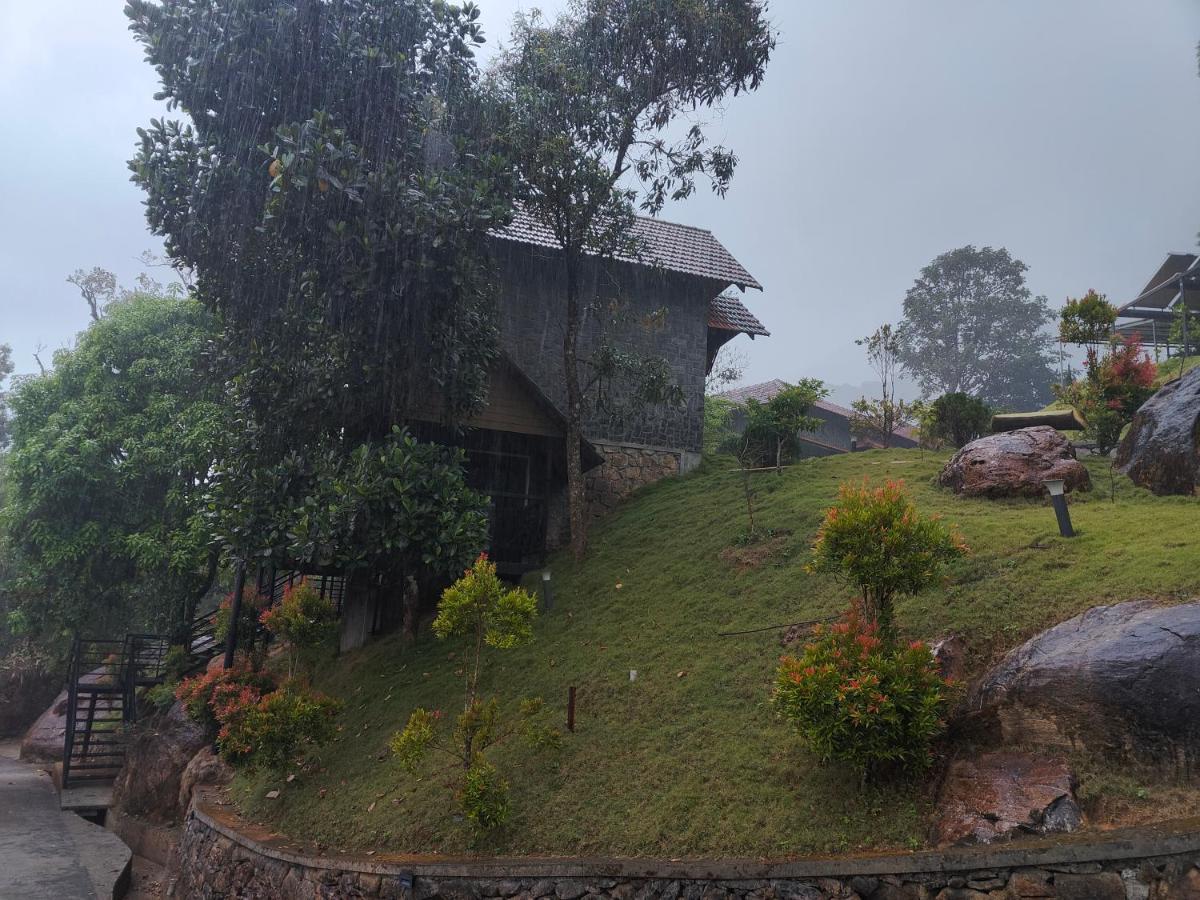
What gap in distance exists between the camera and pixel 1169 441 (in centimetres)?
976

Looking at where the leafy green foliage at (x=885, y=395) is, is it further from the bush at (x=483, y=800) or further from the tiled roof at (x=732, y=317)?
the bush at (x=483, y=800)

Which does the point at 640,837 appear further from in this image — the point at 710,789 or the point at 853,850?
the point at 853,850

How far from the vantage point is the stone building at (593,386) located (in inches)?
587

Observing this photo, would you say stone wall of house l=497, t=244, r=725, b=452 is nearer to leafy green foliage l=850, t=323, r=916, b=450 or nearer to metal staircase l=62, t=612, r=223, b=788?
leafy green foliage l=850, t=323, r=916, b=450

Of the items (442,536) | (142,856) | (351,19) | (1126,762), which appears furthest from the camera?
(142,856)

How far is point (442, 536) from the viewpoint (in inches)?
442

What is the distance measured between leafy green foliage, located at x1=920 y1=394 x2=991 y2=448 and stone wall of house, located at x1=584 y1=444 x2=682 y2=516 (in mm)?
5122

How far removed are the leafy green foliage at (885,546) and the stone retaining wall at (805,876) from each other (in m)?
1.82

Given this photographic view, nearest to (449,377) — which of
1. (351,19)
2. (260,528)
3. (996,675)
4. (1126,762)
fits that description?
(260,528)

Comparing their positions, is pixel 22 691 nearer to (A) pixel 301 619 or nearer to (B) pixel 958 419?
(A) pixel 301 619

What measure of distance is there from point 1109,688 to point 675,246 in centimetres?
1448

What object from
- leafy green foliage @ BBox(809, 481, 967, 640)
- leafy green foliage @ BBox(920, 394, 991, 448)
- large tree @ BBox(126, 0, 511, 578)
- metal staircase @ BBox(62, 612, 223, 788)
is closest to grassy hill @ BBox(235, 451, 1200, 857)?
leafy green foliage @ BBox(809, 481, 967, 640)

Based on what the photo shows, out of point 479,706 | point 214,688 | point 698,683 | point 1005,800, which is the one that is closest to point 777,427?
point 698,683

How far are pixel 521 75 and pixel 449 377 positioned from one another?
5310mm
